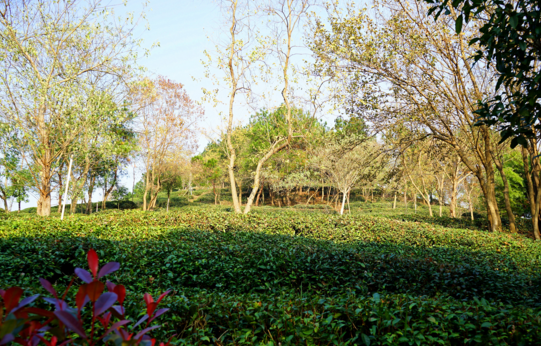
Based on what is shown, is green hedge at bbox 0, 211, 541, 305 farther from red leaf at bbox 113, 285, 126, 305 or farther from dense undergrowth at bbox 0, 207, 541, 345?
red leaf at bbox 113, 285, 126, 305

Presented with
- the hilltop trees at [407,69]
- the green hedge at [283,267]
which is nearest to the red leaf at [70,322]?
the green hedge at [283,267]

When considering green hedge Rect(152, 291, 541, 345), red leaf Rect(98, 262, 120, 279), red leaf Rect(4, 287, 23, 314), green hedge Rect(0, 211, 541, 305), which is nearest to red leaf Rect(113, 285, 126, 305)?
red leaf Rect(98, 262, 120, 279)

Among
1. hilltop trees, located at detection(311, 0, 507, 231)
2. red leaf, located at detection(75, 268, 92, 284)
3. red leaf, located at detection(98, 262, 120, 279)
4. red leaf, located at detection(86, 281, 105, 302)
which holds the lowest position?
red leaf, located at detection(86, 281, 105, 302)

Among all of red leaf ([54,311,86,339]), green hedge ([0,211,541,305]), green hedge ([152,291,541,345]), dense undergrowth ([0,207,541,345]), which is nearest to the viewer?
red leaf ([54,311,86,339])

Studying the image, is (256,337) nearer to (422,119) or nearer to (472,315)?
(472,315)

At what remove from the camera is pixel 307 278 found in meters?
4.90

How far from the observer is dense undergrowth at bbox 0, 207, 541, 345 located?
2588 mm

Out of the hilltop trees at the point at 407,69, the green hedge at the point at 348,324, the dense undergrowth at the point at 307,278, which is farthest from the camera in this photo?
the hilltop trees at the point at 407,69

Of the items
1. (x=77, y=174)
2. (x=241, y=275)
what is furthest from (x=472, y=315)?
(x=77, y=174)

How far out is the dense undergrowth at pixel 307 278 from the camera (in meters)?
2.59

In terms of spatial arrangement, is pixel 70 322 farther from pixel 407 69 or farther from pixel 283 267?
pixel 407 69

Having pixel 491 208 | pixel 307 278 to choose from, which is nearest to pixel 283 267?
pixel 307 278

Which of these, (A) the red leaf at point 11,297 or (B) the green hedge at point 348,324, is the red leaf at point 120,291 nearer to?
(A) the red leaf at point 11,297

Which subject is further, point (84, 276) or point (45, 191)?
point (45, 191)
